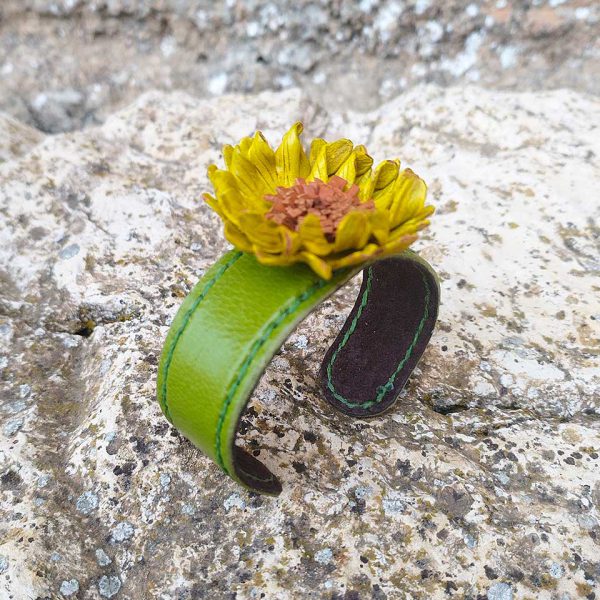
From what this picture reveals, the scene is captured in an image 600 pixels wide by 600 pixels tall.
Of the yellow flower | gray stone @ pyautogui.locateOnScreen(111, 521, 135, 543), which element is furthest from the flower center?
gray stone @ pyautogui.locateOnScreen(111, 521, 135, 543)

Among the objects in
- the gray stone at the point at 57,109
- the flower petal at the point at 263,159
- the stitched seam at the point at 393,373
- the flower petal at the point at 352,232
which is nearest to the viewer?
the flower petal at the point at 352,232

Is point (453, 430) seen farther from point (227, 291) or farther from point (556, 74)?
point (556, 74)

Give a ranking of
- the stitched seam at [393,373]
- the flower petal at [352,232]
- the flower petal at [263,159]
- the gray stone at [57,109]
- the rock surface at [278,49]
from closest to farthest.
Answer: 1. the flower petal at [352,232]
2. the flower petal at [263,159]
3. the stitched seam at [393,373]
4. the rock surface at [278,49]
5. the gray stone at [57,109]

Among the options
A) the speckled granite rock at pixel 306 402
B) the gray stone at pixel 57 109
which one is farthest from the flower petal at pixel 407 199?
the gray stone at pixel 57 109

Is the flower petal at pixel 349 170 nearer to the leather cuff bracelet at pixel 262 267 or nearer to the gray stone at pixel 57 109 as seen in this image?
the leather cuff bracelet at pixel 262 267

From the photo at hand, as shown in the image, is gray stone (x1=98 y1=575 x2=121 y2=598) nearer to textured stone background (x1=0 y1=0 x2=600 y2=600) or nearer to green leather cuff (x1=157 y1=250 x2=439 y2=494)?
textured stone background (x1=0 y1=0 x2=600 y2=600)

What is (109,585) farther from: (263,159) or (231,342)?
(263,159)

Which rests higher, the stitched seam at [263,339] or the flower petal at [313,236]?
the flower petal at [313,236]

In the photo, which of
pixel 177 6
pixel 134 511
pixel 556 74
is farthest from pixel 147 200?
pixel 556 74
